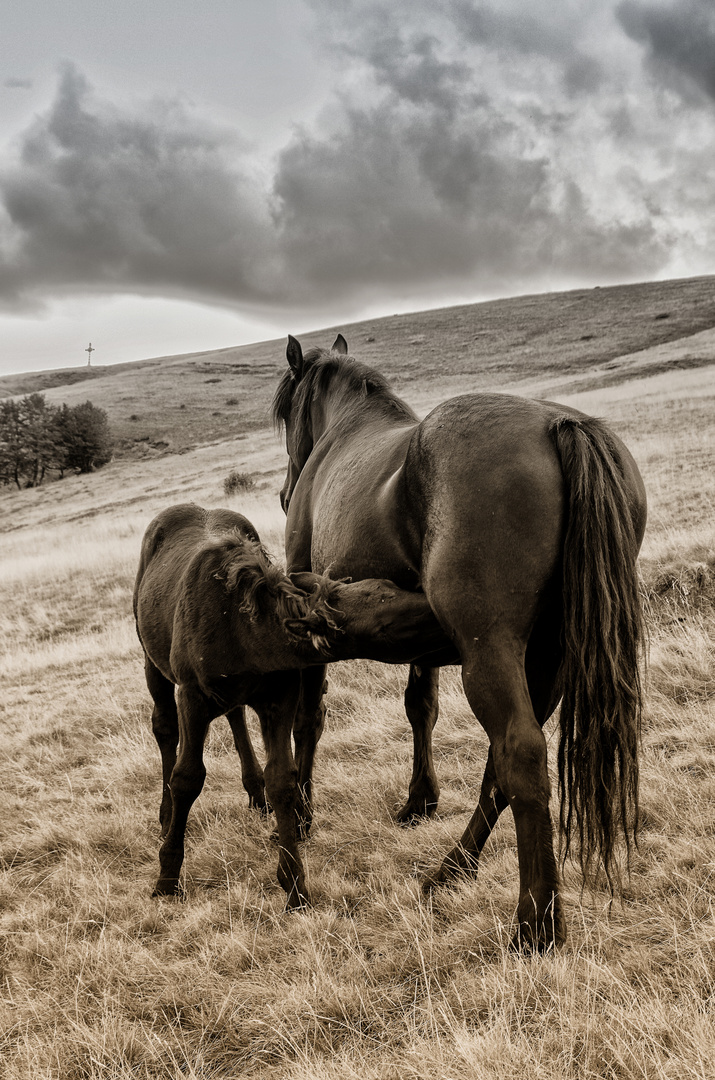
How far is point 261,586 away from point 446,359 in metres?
50.1

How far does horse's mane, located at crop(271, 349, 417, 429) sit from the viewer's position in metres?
4.66

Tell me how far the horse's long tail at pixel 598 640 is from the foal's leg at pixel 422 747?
4.53 feet

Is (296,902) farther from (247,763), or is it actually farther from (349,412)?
(349,412)

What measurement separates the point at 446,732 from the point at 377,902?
2163 millimetres

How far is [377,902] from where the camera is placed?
321 centimetres

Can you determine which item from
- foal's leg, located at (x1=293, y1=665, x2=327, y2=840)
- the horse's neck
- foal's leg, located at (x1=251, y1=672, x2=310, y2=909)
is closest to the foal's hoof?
foal's leg, located at (x1=251, y1=672, x2=310, y2=909)

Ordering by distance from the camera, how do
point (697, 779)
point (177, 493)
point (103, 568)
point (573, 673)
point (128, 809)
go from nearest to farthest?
point (573, 673) < point (697, 779) < point (128, 809) < point (103, 568) < point (177, 493)

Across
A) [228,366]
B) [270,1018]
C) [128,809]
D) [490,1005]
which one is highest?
[228,366]

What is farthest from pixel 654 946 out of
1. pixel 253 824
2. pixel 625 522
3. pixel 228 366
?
pixel 228 366

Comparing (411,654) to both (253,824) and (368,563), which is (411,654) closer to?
(368,563)

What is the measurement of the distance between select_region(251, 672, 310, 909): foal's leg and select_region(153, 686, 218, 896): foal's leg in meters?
0.30

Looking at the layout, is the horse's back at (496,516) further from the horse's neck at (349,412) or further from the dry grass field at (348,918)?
the horse's neck at (349,412)

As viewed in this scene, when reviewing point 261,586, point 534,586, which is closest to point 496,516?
point 534,586

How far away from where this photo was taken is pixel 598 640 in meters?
2.79
